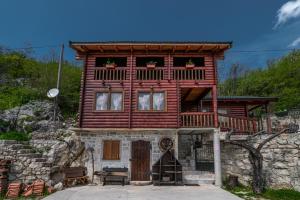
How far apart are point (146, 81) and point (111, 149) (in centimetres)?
457

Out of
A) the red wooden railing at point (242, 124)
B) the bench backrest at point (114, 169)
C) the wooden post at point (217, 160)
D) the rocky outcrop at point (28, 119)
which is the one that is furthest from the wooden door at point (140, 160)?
the rocky outcrop at point (28, 119)

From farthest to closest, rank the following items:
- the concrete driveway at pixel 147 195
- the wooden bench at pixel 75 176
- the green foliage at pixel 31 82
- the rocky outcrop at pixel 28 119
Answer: the green foliage at pixel 31 82
the rocky outcrop at pixel 28 119
the wooden bench at pixel 75 176
the concrete driveway at pixel 147 195

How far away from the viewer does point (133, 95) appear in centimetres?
1345

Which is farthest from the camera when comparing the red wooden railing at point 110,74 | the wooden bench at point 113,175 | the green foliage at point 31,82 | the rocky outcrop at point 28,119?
the green foliage at point 31,82

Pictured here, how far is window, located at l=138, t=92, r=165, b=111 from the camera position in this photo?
1327 centimetres

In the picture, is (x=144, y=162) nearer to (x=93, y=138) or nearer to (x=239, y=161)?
(x=93, y=138)

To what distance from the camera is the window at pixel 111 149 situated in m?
12.8

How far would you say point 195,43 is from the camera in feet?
43.2

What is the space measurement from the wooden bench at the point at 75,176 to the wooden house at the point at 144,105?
93 centimetres

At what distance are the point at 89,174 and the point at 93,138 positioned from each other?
2.03 metres

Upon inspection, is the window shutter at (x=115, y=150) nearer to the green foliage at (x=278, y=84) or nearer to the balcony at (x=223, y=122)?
the balcony at (x=223, y=122)

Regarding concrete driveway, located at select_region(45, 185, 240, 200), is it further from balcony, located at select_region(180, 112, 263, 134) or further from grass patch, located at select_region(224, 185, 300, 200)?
balcony, located at select_region(180, 112, 263, 134)

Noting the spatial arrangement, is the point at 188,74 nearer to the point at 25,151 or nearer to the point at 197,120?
the point at 197,120

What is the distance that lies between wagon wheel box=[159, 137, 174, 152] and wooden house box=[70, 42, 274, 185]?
6cm
